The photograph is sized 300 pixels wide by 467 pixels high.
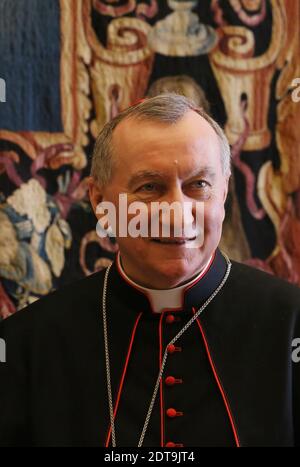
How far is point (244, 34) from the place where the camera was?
2637 mm

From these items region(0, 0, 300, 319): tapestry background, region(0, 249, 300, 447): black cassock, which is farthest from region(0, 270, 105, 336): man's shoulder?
region(0, 0, 300, 319): tapestry background

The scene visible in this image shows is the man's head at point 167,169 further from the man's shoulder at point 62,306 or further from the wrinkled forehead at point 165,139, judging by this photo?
the man's shoulder at point 62,306

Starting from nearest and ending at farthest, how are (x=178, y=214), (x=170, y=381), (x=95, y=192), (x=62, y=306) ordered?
1. (x=178, y=214)
2. (x=170, y=381)
3. (x=95, y=192)
4. (x=62, y=306)

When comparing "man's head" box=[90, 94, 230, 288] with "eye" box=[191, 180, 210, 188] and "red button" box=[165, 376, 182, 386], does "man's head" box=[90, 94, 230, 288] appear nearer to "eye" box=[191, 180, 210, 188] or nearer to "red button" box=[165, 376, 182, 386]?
"eye" box=[191, 180, 210, 188]

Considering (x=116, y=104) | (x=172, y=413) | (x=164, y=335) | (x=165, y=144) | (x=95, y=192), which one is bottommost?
(x=172, y=413)

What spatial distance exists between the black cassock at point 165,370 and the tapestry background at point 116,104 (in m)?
0.63

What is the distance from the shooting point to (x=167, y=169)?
166cm

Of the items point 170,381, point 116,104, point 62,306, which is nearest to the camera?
point 170,381

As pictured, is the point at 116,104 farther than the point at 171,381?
Yes

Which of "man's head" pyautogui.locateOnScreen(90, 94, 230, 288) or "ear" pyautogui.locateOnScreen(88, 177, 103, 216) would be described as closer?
"man's head" pyautogui.locateOnScreen(90, 94, 230, 288)

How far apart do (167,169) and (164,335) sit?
1.42 ft

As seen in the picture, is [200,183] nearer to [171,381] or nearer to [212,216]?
[212,216]

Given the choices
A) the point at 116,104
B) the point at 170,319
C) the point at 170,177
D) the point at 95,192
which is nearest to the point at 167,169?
the point at 170,177

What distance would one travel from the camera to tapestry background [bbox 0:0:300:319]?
256 cm
